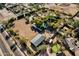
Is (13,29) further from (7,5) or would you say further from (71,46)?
(71,46)

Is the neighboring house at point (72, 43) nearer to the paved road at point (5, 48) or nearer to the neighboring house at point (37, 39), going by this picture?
the neighboring house at point (37, 39)

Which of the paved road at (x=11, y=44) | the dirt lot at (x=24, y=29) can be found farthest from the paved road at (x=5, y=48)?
the dirt lot at (x=24, y=29)

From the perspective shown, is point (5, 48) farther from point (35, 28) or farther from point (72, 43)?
point (72, 43)

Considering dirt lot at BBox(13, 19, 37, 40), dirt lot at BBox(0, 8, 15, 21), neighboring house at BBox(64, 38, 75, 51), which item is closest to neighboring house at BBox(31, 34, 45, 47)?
dirt lot at BBox(13, 19, 37, 40)

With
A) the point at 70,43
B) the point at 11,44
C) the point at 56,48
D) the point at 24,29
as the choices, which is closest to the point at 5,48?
the point at 11,44

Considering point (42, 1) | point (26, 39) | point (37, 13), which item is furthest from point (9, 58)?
point (42, 1)

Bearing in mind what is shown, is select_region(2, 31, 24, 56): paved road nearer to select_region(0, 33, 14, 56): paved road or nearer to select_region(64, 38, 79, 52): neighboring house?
select_region(0, 33, 14, 56): paved road

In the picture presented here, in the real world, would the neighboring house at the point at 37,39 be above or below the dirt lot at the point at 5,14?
below
